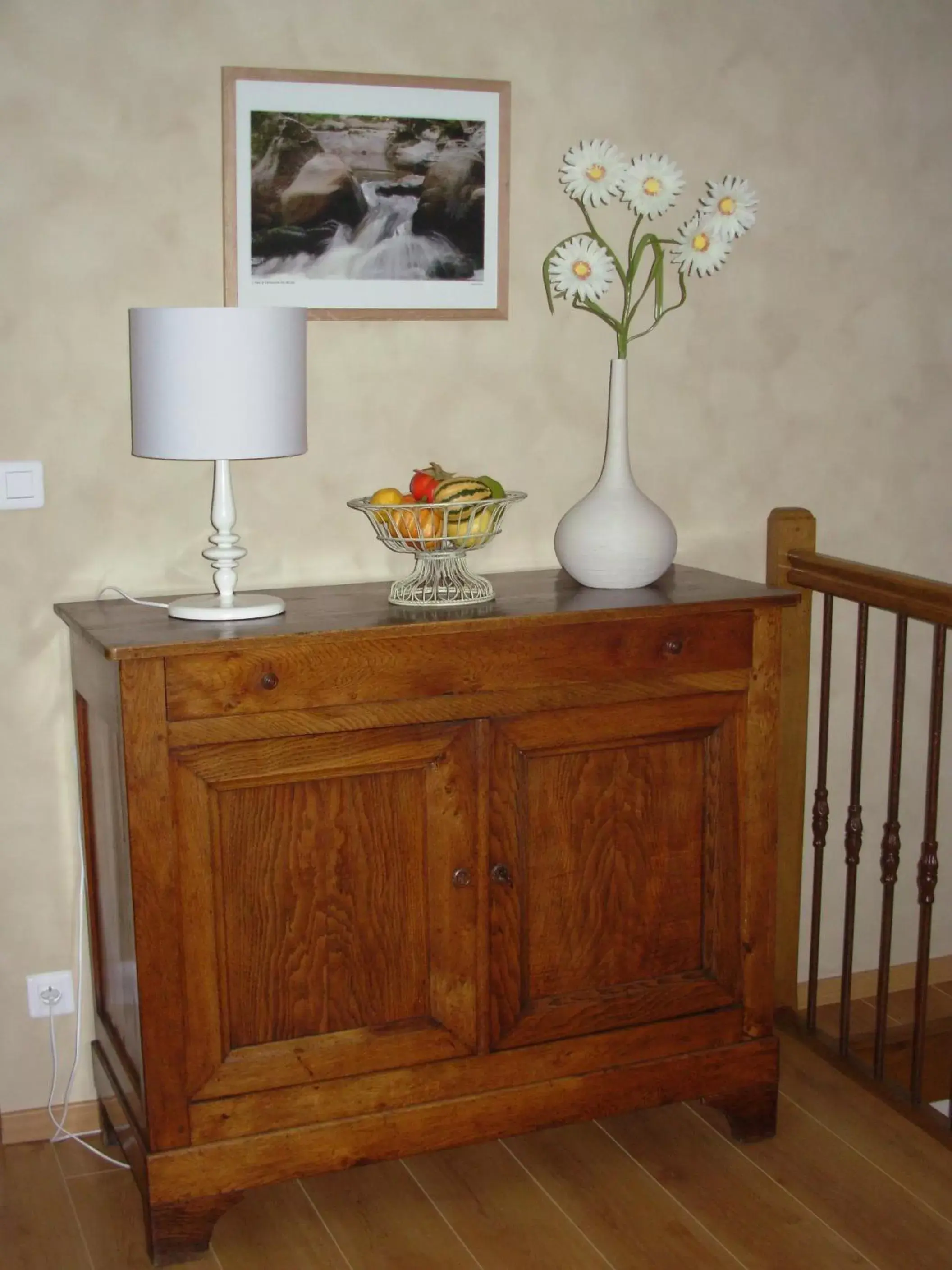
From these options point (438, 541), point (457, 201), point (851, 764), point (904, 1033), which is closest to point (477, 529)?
point (438, 541)

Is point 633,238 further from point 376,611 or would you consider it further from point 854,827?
point 854,827

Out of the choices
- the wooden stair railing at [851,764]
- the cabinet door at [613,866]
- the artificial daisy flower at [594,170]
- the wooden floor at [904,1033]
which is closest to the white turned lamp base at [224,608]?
the cabinet door at [613,866]

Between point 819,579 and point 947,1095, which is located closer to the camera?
point 819,579

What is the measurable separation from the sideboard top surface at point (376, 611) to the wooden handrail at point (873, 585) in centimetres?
21

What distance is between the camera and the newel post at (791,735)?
2865 millimetres

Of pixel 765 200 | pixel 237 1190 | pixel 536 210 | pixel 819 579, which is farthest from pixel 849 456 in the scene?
pixel 237 1190

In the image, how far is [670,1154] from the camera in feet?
8.09

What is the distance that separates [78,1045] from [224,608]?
3.20 feet

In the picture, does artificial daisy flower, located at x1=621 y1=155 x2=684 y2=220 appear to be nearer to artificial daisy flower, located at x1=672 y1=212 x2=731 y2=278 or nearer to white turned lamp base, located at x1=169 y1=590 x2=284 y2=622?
artificial daisy flower, located at x1=672 y1=212 x2=731 y2=278

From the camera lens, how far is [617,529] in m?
2.40

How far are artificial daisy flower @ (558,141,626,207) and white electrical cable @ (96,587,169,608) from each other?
1.04m

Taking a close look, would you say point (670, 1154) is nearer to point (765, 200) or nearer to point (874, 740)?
point (874, 740)

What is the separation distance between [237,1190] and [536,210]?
1.82 m

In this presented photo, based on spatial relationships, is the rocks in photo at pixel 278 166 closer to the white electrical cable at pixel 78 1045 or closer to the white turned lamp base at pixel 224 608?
the white turned lamp base at pixel 224 608
